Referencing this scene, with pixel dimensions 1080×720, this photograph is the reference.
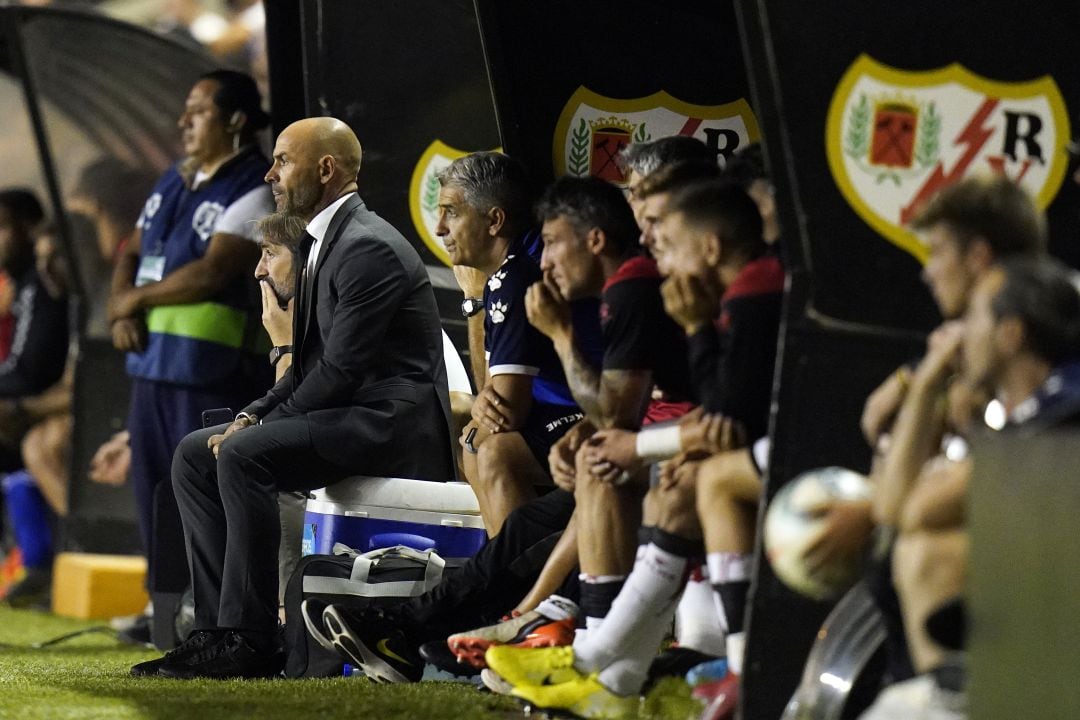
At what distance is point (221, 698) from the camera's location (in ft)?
14.7

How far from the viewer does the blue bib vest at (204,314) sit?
6.61 m

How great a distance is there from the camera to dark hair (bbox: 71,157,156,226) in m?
8.51

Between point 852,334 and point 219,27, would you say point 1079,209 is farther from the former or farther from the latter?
point 219,27

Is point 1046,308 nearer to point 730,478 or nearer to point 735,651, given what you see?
point 730,478

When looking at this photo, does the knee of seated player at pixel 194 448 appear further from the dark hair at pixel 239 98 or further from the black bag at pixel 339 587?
the dark hair at pixel 239 98

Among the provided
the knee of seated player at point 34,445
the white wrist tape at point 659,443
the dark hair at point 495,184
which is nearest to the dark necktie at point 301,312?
the dark hair at point 495,184

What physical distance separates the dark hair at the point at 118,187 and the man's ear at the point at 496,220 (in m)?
3.61

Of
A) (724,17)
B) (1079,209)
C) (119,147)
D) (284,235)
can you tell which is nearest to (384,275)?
(284,235)

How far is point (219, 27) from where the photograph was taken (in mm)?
8578

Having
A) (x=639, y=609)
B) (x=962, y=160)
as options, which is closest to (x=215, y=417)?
(x=639, y=609)

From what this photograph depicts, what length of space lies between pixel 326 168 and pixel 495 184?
503 millimetres

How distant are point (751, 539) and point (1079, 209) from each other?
→ 853 mm

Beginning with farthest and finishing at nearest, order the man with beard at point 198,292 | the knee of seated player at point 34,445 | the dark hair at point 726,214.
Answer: the knee of seated player at point 34,445 < the man with beard at point 198,292 < the dark hair at point 726,214

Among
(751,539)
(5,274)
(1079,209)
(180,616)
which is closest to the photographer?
(1079,209)
